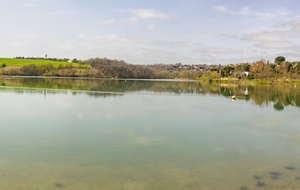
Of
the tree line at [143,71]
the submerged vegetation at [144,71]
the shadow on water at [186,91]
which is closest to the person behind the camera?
the shadow on water at [186,91]

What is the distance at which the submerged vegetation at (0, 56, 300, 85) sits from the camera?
336 ft

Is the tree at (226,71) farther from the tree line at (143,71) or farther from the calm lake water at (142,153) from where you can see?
the calm lake water at (142,153)

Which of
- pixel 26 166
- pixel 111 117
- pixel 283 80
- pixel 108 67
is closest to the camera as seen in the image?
pixel 26 166

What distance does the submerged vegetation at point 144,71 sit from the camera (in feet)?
336

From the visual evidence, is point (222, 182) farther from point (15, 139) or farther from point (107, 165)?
point (15, 139)

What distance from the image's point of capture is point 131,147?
43.0 ft

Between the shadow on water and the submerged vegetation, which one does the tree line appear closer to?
the submerged vegetation

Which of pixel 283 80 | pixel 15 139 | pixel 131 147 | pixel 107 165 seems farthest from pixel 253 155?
pixel 283 80

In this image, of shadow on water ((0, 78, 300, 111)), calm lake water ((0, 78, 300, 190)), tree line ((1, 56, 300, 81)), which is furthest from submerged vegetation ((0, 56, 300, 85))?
calm lake water ((0, 78, 300, 190))

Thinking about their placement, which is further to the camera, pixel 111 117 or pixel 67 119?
pixel 111 117

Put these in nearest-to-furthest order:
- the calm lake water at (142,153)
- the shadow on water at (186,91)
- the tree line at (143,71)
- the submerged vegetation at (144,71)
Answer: the calm lake water at (142,153) < the shadow on water at (186,91) < the submerged vegetation at (144,71) < the tree line at (143,71)

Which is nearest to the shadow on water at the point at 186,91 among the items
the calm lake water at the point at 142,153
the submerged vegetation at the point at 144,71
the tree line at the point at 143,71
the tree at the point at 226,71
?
the calm lake water at the point at 142,153

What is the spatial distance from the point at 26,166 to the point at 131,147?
4.30 metres

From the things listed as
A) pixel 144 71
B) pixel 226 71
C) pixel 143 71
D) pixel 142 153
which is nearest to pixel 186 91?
pixel 142 153
